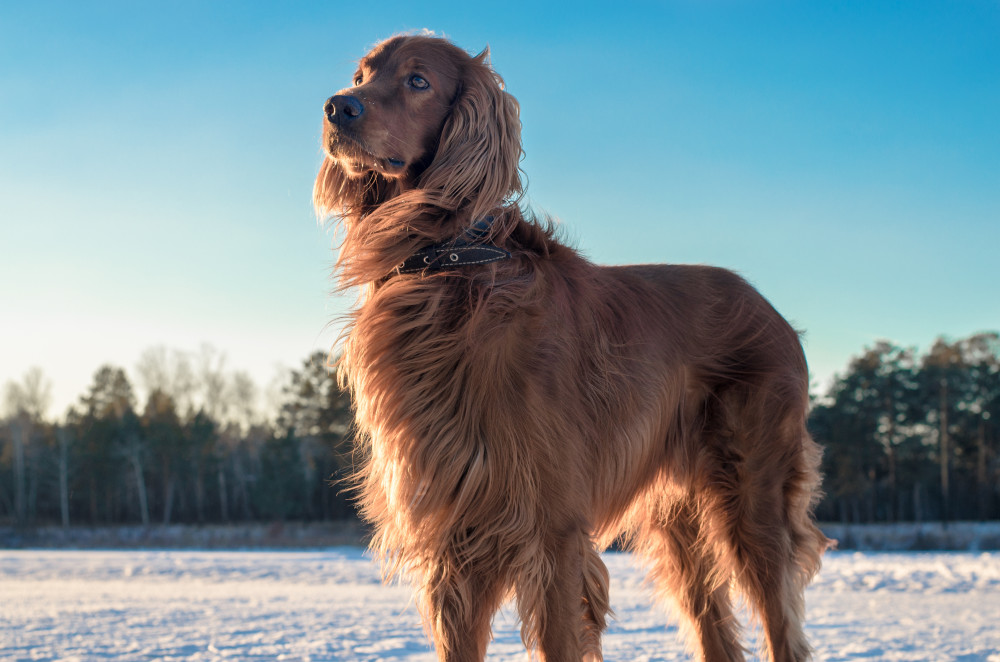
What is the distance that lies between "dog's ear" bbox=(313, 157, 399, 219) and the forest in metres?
36.2

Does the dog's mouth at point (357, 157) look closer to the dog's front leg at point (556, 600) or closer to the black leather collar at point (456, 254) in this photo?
the black leather collar at point (456, 254)

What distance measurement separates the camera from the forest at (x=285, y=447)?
143 feet

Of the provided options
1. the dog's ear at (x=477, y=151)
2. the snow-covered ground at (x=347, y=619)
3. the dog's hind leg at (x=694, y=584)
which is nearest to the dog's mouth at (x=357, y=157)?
the dog's ear at (x=477, y=151)

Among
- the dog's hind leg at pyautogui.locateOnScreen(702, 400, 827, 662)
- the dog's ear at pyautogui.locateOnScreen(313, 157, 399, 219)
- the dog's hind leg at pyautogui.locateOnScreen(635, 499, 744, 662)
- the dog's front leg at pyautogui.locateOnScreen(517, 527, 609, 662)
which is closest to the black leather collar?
the dog's ear at pyautogui.locateOnScreen(313, 157, 399, 219)

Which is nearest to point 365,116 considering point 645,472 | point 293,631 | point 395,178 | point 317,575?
point 395,178

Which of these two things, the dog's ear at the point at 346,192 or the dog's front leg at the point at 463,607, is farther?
the dog's ear at the point at 346,192

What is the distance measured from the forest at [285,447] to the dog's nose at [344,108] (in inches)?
1446

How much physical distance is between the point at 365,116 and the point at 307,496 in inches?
2055

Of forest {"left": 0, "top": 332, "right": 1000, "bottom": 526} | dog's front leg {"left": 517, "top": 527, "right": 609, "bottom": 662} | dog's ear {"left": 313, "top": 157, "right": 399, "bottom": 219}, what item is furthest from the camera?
forest {"left": 0, "top": 332, "right": 1000, "bottom": 526}

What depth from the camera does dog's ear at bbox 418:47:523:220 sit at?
2654mm

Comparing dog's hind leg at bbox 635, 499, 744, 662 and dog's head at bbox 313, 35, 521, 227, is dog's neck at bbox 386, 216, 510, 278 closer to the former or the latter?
dog's head at bbox 313, 35, 521, 227

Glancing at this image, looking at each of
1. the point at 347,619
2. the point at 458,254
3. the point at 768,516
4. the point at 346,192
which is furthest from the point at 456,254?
the point at 347,619

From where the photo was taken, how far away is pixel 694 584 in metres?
3.74

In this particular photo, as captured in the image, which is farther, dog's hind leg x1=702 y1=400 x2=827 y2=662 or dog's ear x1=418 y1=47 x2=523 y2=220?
dog's hind leg x1=702 y1=400 x2=827 y2=662
